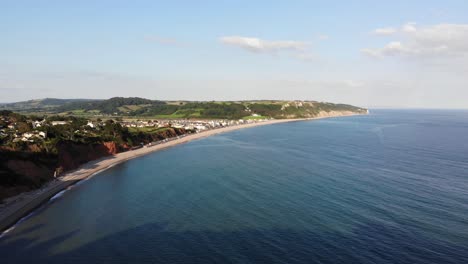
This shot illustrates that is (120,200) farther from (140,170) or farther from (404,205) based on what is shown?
(404,205)

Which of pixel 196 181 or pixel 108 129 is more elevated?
pixel 108 129

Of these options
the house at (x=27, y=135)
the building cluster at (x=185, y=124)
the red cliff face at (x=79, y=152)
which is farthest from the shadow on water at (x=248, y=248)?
the building cluster at (x=185, y=124)

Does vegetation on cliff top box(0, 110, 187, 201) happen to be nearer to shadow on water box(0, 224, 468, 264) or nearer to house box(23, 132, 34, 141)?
house box(23, 132, 34, 141)

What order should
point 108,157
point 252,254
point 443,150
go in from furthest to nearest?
point 443,150 < point 108,157 < point 252,254

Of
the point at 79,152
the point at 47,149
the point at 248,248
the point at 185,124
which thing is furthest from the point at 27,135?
the point at 185,124

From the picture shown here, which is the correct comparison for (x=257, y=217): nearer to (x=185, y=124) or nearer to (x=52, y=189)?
(x=52, y=189)

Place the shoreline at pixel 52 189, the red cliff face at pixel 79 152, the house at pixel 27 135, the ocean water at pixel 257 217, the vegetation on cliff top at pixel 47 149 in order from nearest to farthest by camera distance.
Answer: the ocean water at pixel 257 217
the shoreline at pixel 52 189
the vegetation on cliff top at pixel 47 149
the red cliff face at pixel 79 152
the house at pixel 27 135

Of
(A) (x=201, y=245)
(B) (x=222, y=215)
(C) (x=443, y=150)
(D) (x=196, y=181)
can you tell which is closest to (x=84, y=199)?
(D) (x=196, y=181)

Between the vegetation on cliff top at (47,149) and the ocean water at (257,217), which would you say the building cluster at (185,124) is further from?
the ocean water at (257,217)
